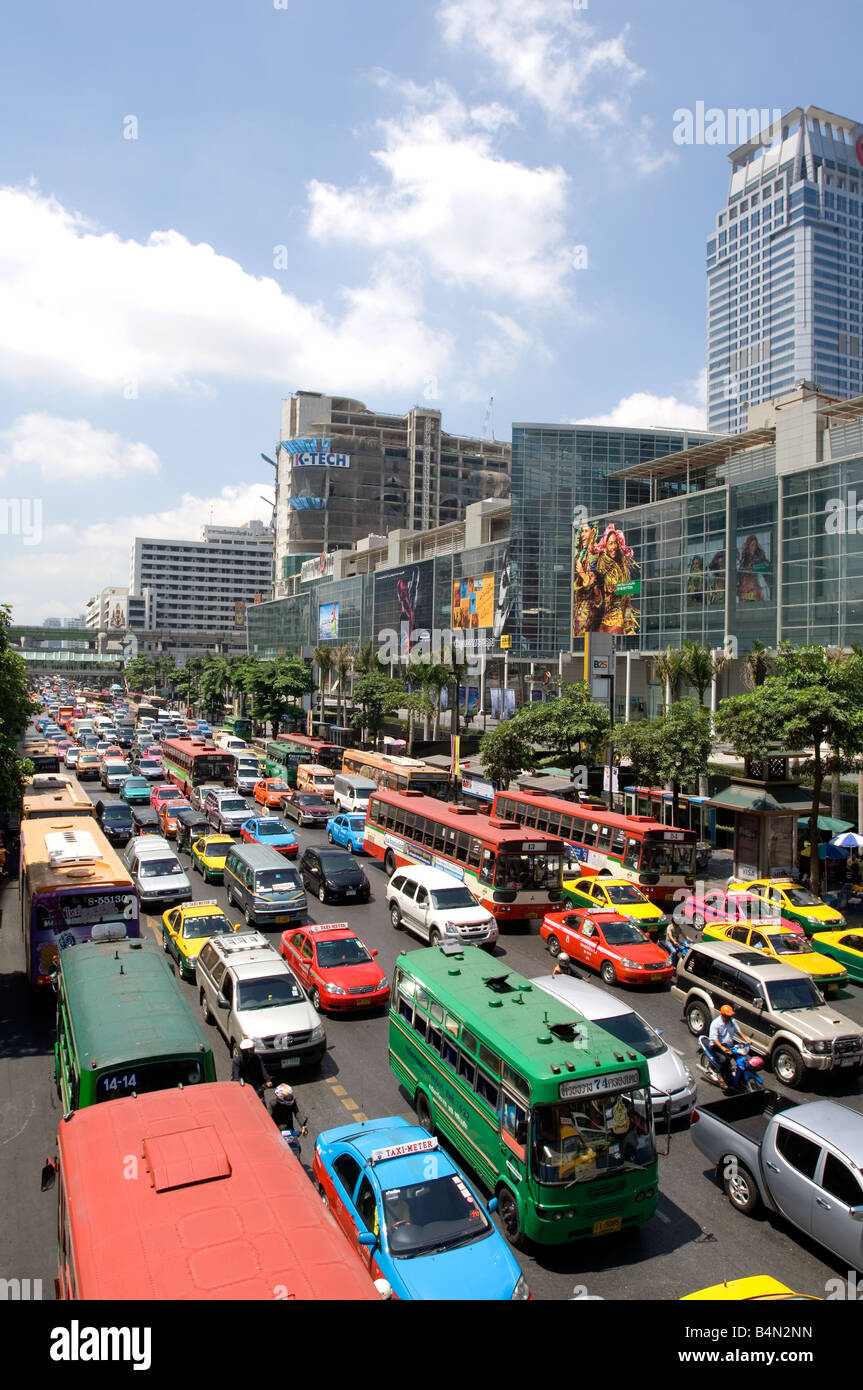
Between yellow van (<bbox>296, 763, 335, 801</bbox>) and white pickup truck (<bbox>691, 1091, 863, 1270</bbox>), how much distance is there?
2999cm

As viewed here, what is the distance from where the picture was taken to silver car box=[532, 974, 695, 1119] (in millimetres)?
11977

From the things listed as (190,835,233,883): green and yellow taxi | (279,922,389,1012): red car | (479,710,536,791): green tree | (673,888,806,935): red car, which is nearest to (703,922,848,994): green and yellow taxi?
(673,888,806,935): red car

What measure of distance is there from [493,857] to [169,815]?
16816 mm

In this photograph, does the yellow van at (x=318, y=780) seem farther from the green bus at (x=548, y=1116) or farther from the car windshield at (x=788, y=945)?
the green bus at (x=548, y=1116)

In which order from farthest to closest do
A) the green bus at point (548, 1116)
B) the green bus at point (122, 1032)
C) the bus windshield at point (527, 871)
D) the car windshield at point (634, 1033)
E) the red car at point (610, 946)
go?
the bus windshield at point (527, 871), the red car at point (610, 946), the car windshield at point (634, 1033), the green bus at point (122, 1032), the green bus at point (548, 1116)

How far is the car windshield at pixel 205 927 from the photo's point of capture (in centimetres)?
1844

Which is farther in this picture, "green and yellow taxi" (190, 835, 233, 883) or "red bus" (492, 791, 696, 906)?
"green and yellow taxi" (190, 835, 233, 883)

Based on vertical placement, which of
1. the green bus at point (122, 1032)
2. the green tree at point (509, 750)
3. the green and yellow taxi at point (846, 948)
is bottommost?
the green and yellow taxi at point (846, 948)

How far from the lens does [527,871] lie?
2238 centimetres

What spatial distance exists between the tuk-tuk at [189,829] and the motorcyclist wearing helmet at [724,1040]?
21.4 m

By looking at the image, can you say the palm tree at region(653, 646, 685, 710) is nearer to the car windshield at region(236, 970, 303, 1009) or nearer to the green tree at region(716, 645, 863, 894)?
the green tree at region(716, 645, 863, 894)

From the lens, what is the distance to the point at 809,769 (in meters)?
26.6

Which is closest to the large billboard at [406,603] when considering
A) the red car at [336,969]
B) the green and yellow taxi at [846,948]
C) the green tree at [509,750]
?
the green tree at [509,750]
